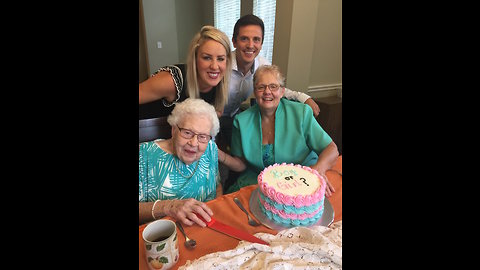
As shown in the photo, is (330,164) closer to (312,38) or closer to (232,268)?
(312,38)

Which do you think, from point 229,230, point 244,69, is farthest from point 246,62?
point 229,230

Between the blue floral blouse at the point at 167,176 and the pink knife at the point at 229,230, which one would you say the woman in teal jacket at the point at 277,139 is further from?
the pink knife at the point at 229,230

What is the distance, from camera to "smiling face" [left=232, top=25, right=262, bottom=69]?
697 millimetres

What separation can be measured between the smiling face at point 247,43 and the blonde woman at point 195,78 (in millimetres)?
40

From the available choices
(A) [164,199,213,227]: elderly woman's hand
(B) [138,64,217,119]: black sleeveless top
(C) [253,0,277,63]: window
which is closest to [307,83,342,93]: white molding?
(C) [253,0,277,63]: window

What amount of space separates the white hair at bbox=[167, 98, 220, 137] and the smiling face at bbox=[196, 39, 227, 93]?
8cm

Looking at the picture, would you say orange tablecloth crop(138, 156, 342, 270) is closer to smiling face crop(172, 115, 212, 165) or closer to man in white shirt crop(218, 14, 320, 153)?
smiling face crop(172, 115, 212, 165)

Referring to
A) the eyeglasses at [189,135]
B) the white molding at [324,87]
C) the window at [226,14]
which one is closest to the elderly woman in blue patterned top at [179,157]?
the eyeglasses at [189,135]

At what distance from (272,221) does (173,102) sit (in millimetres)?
452

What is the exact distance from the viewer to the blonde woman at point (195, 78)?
2.21 ft
